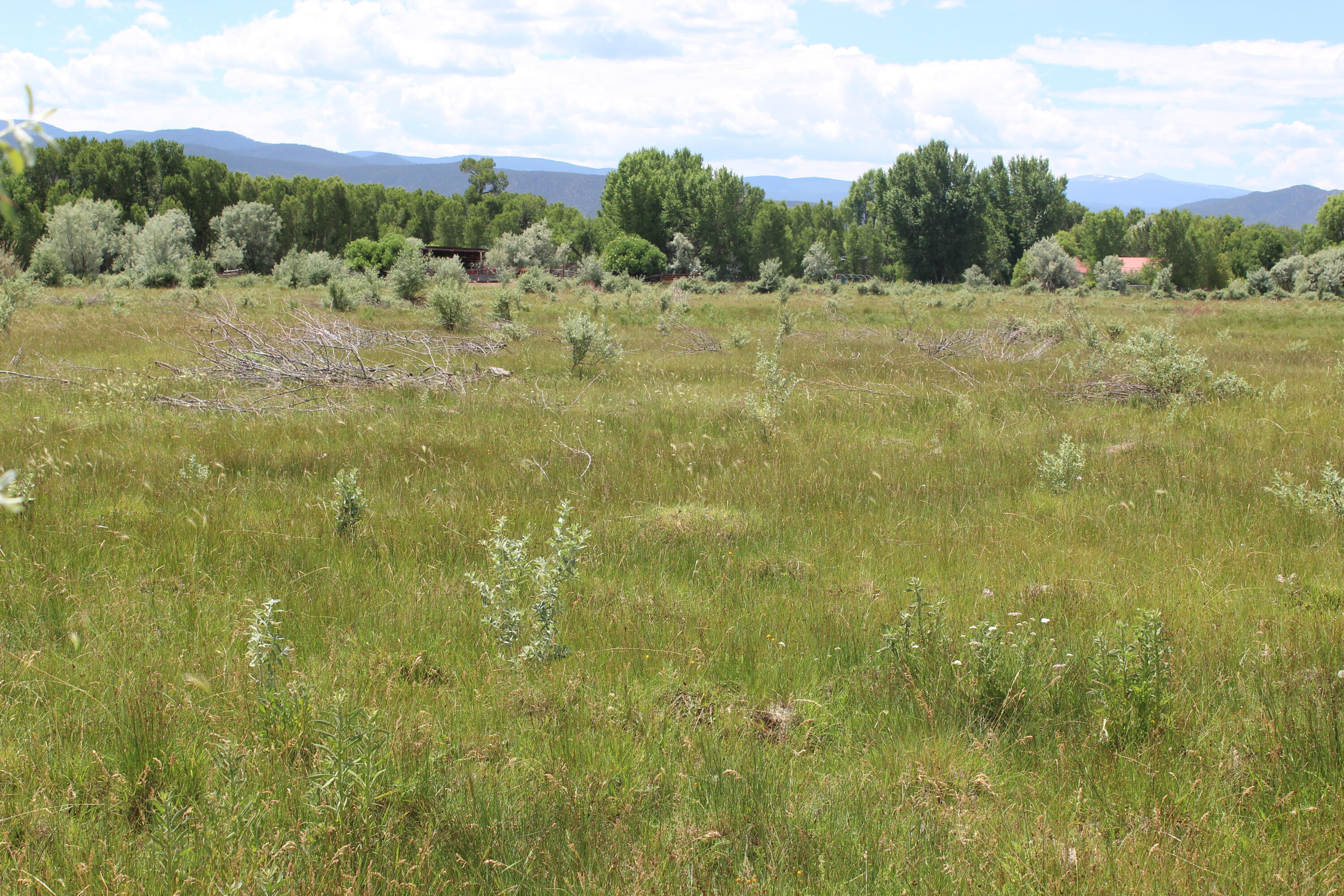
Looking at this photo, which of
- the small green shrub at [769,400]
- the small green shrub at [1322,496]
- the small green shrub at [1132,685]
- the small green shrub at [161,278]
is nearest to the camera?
the small green shrub at [1132,685]

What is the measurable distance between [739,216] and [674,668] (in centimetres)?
7122

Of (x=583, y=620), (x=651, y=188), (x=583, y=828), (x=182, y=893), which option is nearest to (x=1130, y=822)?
(x=583, y=828)

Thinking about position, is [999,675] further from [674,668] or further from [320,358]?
Answer: [320,358]

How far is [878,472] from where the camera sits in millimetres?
7211

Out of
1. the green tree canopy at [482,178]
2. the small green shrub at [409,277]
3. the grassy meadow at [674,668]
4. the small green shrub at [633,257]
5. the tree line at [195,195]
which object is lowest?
the grassy meadow at [674,668]

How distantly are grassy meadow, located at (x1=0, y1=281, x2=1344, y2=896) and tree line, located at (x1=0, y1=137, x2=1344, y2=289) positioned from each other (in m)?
51.0

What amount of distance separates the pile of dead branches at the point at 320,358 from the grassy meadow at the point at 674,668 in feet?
6.80

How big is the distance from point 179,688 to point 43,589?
5.00 ft

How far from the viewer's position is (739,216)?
71.4 m

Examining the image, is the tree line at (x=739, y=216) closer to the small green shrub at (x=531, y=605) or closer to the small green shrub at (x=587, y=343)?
the small green shrub at (x=587, y=343)

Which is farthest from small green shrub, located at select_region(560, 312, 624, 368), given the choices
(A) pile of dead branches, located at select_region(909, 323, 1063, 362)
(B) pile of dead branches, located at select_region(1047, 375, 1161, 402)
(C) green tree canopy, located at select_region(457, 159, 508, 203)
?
(C) green tree canopy, located at select_region(457, 159, 508, 203)

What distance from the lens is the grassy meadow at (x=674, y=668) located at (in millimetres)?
2479

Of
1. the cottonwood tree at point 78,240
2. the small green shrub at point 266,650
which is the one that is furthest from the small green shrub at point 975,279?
the small green shrub at point 266,650

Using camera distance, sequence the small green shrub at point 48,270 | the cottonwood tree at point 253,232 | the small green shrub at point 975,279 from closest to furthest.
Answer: the small green shrub at point 48,270
the small green shrub at point 975,279
the cottonwood tree at point 253,232
